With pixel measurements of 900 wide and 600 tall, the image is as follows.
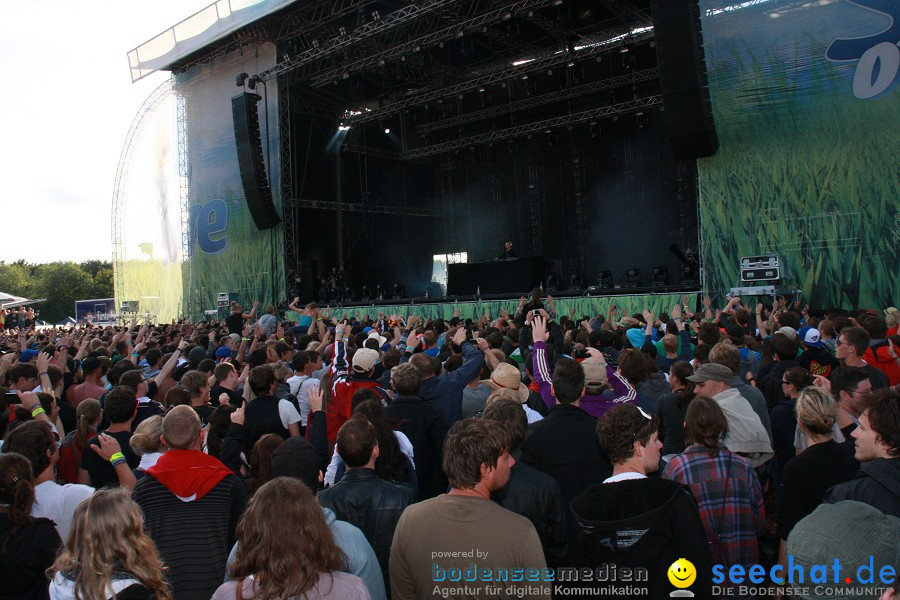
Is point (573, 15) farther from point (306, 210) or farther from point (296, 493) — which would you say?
point (296, 493)

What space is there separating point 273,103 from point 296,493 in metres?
18.7

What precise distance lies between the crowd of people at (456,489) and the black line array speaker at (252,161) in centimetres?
1466

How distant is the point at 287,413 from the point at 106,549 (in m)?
2.23

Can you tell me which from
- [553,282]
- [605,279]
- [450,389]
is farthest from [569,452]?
[605,279]

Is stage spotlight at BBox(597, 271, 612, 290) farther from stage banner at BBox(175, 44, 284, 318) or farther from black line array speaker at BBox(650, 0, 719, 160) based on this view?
stage banner at BBox(175, 44, 284, 318)

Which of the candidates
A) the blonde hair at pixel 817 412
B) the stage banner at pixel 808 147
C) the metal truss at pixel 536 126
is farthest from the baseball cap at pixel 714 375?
the metal truss at pixel 536 126

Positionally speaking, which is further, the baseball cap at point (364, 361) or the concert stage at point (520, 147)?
the concert stage at point (520, 147)

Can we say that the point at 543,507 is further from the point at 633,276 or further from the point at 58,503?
the point at 633,276

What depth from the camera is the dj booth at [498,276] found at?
731 inches

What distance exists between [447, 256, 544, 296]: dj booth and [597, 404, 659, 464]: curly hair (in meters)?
15.8

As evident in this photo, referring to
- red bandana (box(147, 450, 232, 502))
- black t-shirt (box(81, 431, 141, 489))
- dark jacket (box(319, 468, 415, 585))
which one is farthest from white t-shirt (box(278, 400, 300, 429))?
dark jacket (box(319, 468, 415, 585))

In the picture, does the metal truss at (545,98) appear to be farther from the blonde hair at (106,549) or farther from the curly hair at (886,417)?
the blonde hair at (106,549)

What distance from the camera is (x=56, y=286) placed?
57.2 meters

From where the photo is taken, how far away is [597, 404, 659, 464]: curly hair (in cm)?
241
